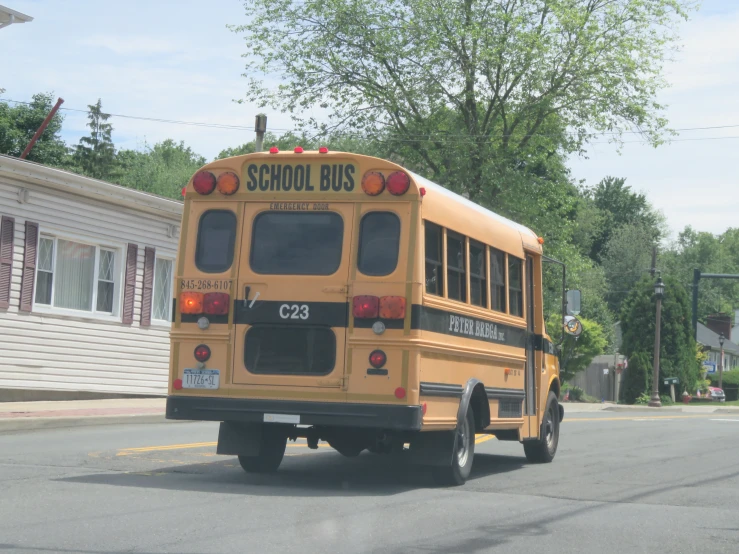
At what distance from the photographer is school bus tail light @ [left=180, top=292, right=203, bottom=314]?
1008 centimetres

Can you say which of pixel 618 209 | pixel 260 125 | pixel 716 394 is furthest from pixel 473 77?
pixel 618 209

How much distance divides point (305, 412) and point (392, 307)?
1.21m

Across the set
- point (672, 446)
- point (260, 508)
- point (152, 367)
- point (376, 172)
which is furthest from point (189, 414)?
point (152, 367)

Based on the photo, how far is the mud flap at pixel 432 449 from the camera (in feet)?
33.5

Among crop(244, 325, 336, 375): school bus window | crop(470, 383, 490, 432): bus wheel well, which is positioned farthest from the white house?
crop(470, 383, 490, 432): bus wheel well

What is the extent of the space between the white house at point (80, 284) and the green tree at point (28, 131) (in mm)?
19521

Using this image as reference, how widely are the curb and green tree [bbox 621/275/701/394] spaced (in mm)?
34574

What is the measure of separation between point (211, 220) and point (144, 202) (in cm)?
1398

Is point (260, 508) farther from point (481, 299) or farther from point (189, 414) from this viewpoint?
point (481, 299)

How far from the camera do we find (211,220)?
10.3m

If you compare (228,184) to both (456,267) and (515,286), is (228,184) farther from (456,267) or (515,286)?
(515,286)

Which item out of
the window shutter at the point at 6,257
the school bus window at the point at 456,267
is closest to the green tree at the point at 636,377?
the window shutter at the point at 6,257

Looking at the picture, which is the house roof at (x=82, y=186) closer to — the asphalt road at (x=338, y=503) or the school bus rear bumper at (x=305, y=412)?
the asphalt road at (x=338, y=503)

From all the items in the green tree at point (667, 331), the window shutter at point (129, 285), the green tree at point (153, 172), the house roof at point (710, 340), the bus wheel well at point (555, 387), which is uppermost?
the green tree at point (153, 172)
